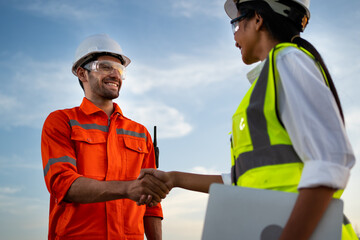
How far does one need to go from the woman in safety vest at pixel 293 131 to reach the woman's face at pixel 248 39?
7 cm

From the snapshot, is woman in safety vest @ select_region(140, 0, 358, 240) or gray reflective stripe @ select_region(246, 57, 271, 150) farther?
gray reflective stripe @ select_region(246, 57, 271, 150)

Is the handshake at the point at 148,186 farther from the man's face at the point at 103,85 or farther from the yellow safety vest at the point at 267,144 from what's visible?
the yellow safety vest at the point at 267,144

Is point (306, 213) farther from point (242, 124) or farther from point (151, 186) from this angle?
point (151, 186)

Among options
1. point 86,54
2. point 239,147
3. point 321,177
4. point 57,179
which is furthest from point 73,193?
point 321,177

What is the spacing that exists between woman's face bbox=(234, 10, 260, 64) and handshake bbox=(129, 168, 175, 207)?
1739 millimetres

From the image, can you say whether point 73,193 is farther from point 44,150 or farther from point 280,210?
point 280,210

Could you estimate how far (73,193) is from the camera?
12.7ft

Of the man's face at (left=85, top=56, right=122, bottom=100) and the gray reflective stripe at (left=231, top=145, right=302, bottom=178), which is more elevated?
the man's face at (left=85, top=56, right=122, bottom=100)

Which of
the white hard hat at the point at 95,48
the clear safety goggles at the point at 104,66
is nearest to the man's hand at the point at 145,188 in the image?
the clear safety goggles at the point at 104,66

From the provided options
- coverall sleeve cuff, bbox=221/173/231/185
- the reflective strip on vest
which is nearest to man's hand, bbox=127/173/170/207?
coverall sleeve cuff, bbox=221/173/231/185

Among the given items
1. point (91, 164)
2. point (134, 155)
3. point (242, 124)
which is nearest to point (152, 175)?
point (134, 155)

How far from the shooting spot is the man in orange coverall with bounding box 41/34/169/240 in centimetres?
392

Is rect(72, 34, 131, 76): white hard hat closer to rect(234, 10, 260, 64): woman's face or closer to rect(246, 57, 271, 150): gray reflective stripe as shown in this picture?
rect(234, 10, 260, 64): woman's face

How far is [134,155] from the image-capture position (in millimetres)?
4531
